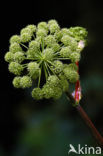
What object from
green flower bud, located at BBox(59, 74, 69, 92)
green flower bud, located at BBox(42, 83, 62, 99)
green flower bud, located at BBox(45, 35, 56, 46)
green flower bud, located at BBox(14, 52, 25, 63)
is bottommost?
green flower bud, located at BBox(42, 83, 62, 99)

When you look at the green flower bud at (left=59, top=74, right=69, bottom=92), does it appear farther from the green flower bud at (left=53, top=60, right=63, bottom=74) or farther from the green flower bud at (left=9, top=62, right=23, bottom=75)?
the green flower bud at (left=9, top=62, right=23, bottom=75)

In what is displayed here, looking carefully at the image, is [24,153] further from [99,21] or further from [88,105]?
[99,21]

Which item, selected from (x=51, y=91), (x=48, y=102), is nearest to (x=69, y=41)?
(x=51, y=91)

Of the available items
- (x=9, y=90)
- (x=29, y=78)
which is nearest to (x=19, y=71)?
(x=29, y=78)

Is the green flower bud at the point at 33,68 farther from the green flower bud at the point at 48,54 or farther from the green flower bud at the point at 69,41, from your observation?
the green flower bud at the point at 69,41

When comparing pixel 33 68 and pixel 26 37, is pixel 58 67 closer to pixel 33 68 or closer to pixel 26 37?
pixel 33 68

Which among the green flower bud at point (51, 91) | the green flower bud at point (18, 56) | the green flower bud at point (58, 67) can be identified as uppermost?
the green flower bud at point (18, 56)

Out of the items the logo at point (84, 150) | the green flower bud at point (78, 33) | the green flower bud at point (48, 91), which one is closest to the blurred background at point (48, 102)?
the logo at point (84, 150)

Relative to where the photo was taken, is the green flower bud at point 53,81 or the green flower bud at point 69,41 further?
the green flower bud at point 69,41

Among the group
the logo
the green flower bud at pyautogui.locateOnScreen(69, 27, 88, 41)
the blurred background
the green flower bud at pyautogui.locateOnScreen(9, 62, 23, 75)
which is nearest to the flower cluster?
the green flower bud at pyautogui.locateOnScreen(9, 62, 23, 75)
